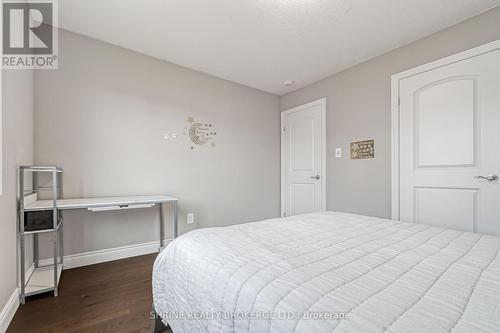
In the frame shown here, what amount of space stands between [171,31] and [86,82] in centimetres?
102

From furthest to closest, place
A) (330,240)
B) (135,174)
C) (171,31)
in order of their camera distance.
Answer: (135,174), (171,31), (330,240)

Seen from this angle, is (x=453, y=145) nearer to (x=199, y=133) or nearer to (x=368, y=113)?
(x=368, y=113)

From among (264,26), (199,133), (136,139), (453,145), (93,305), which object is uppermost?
(264,26)

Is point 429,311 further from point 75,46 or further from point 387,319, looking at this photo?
point 75,46

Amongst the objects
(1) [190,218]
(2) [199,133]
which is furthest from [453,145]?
(1) [190,218]

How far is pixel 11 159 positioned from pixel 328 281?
2.02 m

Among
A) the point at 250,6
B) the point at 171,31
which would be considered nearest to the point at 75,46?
the point at 171,31

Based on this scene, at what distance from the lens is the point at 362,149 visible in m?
2.75

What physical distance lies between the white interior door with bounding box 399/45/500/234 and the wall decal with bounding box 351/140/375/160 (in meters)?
Result: 0.31

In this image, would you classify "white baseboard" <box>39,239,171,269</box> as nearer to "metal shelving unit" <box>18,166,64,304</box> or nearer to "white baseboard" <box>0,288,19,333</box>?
"metal shelving unit" <box>18,166,64,304</box>

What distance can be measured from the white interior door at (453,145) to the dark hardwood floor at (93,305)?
2571mm

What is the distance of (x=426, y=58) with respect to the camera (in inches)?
88.1

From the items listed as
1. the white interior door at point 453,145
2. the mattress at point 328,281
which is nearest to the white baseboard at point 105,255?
the mattress at point 328,281

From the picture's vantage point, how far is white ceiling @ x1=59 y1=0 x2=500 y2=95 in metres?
1.85
